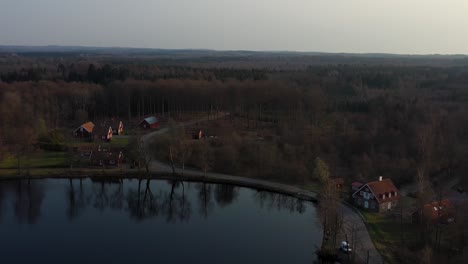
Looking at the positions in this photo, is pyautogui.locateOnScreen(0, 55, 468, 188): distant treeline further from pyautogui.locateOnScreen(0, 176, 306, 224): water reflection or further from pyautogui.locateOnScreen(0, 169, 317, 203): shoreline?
pyautogui.locateOnScreen(0, 176, 306, 224): water reflection

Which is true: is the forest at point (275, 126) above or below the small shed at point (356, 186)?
above

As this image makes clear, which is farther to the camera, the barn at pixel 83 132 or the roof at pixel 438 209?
the barn at pixel 83 132

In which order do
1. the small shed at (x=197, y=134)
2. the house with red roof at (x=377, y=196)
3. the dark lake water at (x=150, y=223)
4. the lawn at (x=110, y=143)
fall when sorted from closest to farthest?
1. the dark lake water at (x=150, y=223)
2. the house with red roof at (x=377, y=196)
3. the lawn at (x=110, y=143)
4. the small shed at (x=197, y=134)

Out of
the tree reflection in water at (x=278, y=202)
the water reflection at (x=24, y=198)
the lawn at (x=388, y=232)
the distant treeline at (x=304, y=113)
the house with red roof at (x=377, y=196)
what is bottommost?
the water reflection at (x=24, y=198)

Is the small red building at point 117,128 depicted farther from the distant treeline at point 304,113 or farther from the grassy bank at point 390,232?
the grassy bank at point 390,232

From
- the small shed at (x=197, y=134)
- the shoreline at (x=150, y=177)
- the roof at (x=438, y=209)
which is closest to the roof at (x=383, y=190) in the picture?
the roof at (x=438, y=209)

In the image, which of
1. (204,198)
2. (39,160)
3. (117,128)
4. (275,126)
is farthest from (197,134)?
(204,198)

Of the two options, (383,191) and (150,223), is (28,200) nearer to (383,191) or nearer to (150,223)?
(150,223)
